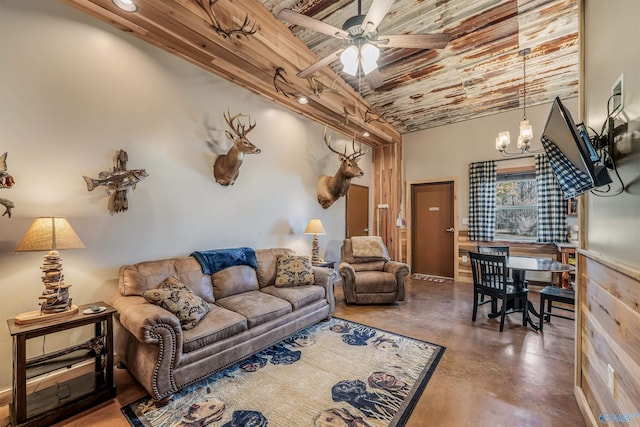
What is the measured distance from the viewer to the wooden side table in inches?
63.7

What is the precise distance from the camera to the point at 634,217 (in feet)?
4.00

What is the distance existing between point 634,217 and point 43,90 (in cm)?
386

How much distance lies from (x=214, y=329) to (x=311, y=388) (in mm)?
898

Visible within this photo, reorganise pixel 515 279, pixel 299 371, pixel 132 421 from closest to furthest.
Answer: pixel 132 421, pixel 299 371, pixel 515 279

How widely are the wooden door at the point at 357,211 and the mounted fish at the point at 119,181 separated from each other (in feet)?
12.7

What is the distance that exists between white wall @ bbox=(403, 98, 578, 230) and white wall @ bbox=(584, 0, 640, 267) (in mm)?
3680

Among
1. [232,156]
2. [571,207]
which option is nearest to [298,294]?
[232,156]

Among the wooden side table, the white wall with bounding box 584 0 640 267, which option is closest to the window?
the white wall with bounding box 584 0 640 267

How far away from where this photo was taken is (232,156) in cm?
313

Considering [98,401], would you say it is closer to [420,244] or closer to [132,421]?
[132,421]

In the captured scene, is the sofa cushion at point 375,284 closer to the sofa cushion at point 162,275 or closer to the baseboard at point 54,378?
the sofa cushion at point 162,275

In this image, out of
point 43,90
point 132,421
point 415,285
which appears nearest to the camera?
point 132,421

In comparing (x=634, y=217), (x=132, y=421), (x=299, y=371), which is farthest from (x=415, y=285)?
(x=132, y=421)

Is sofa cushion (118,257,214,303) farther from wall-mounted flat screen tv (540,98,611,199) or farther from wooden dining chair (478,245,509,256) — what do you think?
wooden dining chair (478,245,509,256)
